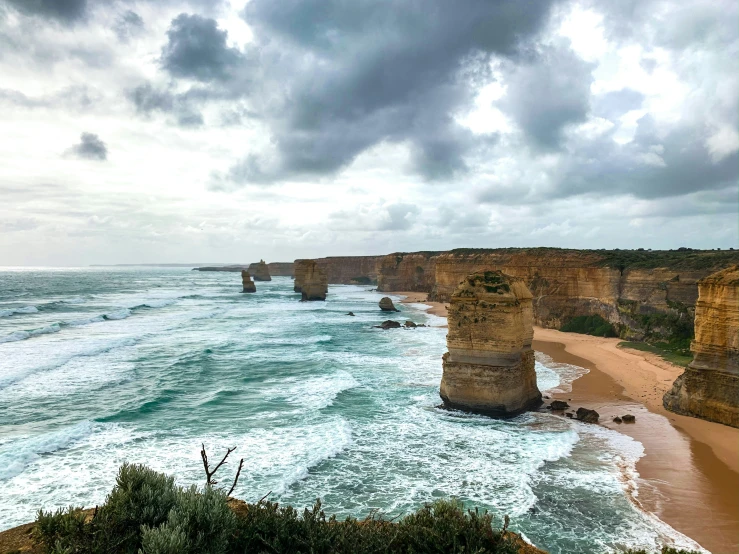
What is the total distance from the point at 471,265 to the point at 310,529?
2021 inches

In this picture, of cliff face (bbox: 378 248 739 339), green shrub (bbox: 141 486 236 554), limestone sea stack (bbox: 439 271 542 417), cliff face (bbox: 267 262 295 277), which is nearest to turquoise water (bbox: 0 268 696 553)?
limestone sea stack (bbox: 439 271 542 417)

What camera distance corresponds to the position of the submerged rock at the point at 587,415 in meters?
16.0

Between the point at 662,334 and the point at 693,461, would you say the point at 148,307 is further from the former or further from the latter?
the point at 693,461

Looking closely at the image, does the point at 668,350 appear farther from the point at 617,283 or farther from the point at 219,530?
the point at 219,530

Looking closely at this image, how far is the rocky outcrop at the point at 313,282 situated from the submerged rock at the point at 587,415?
53.3 meters

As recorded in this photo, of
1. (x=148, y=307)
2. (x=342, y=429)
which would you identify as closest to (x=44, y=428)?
(x=342, y=429)

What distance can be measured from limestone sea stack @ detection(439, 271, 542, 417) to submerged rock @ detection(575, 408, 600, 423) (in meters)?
1.55

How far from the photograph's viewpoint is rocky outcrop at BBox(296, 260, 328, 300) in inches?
2648

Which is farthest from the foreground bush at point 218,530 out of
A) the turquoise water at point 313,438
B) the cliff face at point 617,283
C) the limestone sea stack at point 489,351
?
the cliff face at point 617,283

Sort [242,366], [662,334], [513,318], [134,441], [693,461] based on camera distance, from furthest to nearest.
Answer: [662,334] → [242,366] → [513,318] → [134,441] → [693,461]

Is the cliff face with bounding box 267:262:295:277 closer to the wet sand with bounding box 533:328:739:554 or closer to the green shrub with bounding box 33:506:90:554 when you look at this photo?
the wet sand with bounding box 533:328:739:554

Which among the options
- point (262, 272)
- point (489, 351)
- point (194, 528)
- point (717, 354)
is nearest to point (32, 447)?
point (194, 528)

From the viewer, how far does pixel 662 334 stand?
1144 inches

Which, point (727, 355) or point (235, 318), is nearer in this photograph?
point (727, 355)
